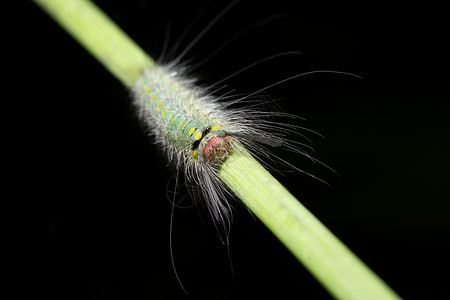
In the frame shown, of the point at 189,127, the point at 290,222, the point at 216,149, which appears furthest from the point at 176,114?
the point at 290,222

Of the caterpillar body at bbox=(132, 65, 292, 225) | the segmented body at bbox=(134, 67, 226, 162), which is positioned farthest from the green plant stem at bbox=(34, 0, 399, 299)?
the segmented body at bbox=(134, 67, 226, 162)

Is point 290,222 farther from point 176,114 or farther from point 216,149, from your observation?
point 176,114

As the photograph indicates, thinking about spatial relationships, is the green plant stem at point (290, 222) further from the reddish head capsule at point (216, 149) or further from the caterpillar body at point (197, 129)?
the caterpillar body at point (197, 129)

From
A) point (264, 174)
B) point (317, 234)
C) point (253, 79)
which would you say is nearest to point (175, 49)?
point (253, 79)

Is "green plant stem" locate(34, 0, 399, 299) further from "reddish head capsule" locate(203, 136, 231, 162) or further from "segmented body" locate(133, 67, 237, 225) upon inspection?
"segmented body" locate(133, 67, 237, 225)

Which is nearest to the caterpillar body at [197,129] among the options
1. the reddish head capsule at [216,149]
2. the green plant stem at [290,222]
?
the reddish head capsule at [216,149]

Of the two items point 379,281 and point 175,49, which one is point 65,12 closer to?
point 175,49
